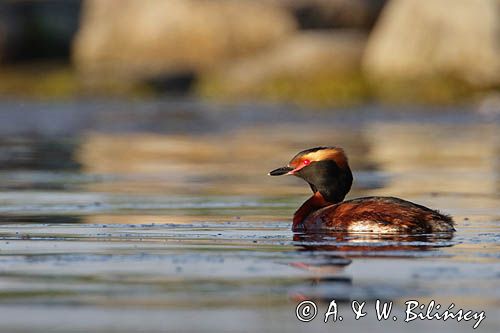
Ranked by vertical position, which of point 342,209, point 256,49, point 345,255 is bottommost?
point 345,255

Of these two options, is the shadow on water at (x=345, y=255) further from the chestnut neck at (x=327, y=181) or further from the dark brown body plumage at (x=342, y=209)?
the chestnut neck at (x=327, y=181)

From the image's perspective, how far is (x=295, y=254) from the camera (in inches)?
442

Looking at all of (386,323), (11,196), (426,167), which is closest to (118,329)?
(386,323)

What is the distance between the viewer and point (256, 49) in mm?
42375

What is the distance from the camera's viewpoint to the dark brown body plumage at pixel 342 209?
1206 cm

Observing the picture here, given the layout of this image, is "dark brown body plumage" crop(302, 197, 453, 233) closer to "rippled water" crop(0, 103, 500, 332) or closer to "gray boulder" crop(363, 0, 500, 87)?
"rippled water" crop(0, 103, 500, 332)

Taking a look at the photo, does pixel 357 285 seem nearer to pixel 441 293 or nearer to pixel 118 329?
pixel 441 293

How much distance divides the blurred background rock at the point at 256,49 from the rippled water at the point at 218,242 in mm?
11351

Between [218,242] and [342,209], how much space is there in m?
1.03

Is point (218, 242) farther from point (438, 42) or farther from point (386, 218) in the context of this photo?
point (438, 42)

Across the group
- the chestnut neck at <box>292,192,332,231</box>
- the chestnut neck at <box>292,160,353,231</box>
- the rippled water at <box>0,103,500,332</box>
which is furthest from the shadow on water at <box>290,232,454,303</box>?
the chestnut neck at <box>292,160,353,231</box>

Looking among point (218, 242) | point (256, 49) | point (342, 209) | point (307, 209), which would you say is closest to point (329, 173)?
point (307, 209)

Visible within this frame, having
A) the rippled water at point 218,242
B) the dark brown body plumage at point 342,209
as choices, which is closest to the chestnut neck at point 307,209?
the dark brown body plumage at point 342,209

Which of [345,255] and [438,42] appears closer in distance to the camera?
[345,255]
